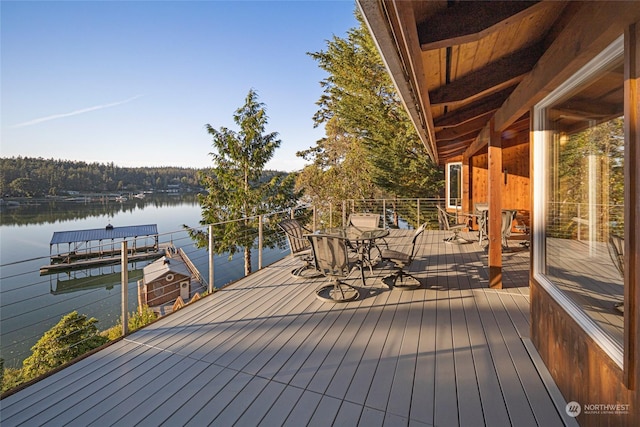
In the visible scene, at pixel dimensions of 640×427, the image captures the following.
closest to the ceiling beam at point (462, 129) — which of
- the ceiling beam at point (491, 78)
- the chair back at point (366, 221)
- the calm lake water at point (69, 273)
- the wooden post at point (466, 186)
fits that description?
the chair back at point (366, 221)

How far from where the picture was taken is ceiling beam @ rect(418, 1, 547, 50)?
4.98 feet

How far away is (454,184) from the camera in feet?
34.2

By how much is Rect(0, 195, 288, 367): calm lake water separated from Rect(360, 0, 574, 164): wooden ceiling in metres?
12.9

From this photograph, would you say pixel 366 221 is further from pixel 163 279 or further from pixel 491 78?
pixel 163 279

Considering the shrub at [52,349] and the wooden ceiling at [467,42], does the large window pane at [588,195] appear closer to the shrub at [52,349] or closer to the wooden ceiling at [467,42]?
the wooden ceiling at [467,42]

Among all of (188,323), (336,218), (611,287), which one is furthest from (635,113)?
(336,218)

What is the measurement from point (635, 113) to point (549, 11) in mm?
947

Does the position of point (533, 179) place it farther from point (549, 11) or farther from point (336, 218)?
point (336, 218)

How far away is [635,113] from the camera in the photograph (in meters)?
1.14

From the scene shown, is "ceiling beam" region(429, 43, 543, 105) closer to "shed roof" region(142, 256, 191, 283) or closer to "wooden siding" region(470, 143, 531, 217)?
"wooden siding" region(470, 143, 531, 217)

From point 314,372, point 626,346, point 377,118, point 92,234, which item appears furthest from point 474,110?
point 92,234

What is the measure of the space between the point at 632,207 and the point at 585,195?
980mm

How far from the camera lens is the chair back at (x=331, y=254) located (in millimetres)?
3359

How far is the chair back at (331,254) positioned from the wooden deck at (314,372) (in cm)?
40
